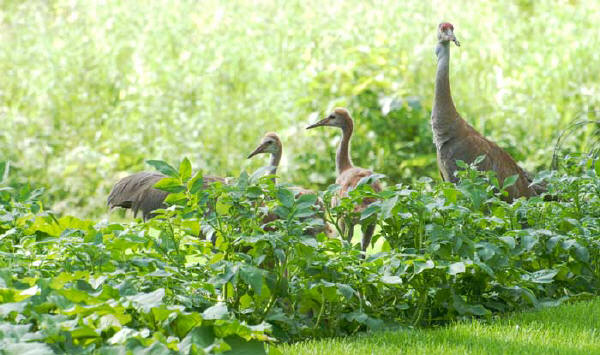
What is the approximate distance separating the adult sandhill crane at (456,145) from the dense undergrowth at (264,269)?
1.34 m

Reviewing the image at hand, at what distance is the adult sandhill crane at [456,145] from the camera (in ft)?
21.2

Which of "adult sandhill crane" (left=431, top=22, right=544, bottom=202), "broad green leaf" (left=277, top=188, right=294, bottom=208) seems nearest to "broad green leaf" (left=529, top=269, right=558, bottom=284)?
"broad green leaf" (left=277, top=188, right=294, bottom=208)

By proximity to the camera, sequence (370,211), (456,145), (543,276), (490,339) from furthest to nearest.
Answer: (456,145) → (543,276) → (370,211) → (490,339)

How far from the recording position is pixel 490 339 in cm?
400

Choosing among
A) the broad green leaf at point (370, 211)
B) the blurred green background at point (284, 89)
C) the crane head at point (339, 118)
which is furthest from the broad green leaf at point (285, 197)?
the blurred green background at point (284, 89)

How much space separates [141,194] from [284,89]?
419 centimetres

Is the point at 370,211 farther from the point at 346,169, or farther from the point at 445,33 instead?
the point at 346,169

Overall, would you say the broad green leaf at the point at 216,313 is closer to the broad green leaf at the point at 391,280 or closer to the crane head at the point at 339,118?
the broad green leaf at the point at 391,280

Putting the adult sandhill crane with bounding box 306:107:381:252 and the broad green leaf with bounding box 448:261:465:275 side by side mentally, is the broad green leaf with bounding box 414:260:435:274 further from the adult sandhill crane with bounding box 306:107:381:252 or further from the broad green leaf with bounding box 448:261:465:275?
the adult sandhill crane with bounding box 306:107:381:252

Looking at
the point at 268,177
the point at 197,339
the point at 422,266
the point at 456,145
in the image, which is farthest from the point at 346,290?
the point at 456,145

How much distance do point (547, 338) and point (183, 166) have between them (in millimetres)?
1840

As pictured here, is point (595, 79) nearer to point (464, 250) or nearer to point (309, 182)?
point (309, 182)

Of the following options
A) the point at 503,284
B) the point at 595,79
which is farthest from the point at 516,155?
the point at 503,284

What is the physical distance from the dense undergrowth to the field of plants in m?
0.01
